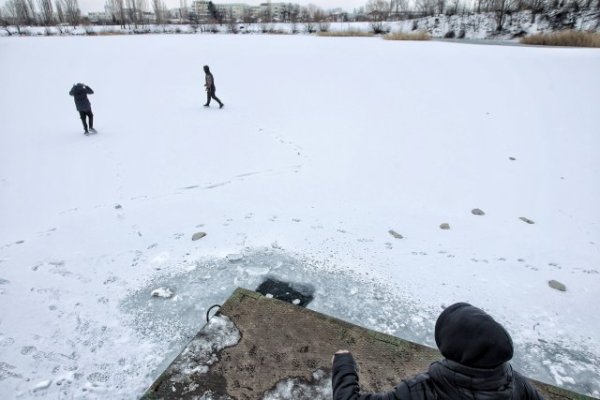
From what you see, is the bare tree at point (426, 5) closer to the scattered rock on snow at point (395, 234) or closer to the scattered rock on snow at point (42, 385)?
the scattered rock on snow at point (395, 234)

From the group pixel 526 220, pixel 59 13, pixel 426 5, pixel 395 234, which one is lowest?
pixel 526 220

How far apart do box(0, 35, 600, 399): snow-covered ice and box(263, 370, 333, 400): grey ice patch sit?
45 mm

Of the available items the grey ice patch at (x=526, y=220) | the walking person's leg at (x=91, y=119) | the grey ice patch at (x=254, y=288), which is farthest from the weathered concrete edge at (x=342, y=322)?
the walking person's leg at (x=91, y=119)

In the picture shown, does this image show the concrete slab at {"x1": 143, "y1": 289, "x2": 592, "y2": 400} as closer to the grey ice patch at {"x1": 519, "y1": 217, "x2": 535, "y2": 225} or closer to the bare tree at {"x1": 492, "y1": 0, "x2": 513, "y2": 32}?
the grey ice patch at {"x1": 519, "y1": 217, "x2": 535, "y2": 225}

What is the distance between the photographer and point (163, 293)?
3568 mm

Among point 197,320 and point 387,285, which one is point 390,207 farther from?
point 197,320

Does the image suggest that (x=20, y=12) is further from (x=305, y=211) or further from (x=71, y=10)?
(x=305, y=211)

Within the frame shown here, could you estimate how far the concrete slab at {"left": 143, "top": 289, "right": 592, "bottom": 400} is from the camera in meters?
2.31

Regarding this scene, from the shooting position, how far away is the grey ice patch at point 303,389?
2268 mm

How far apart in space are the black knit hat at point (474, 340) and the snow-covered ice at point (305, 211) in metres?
1.51

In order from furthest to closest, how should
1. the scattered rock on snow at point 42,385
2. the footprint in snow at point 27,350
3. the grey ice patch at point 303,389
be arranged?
the footprint in snow at point 27,350 < the scattered rock on snow at point 42,385 < the grey ice patch at point 303,389

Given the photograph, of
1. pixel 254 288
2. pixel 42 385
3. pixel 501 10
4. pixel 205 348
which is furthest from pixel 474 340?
pixel 501 10

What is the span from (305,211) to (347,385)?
12.6 ft

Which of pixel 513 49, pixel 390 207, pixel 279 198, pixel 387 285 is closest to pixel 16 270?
pixel 279 198
